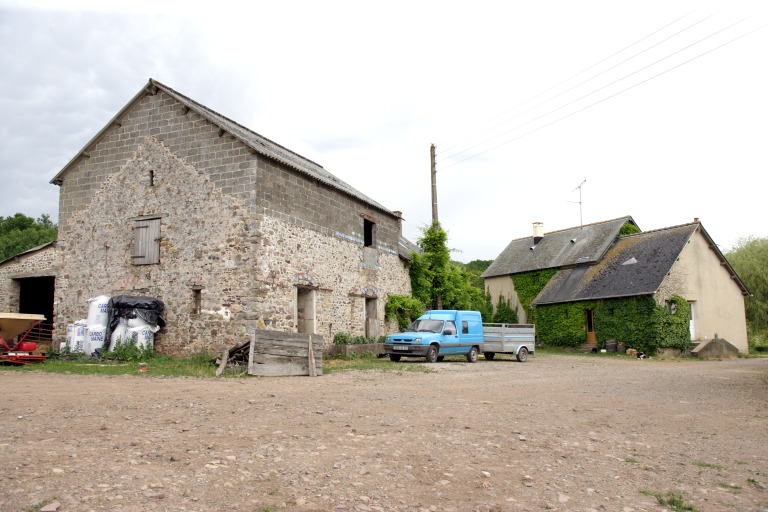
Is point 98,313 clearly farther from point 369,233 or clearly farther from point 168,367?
point 369,233

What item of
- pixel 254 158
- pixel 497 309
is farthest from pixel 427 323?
pixel 497 309

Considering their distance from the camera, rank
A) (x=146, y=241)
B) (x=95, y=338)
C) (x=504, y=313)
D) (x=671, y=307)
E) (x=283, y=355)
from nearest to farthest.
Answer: (x=283, y=355) → (x=95, y=338) → (x=146, y=241) → (x=671, y=307) → (x=504, y=313)

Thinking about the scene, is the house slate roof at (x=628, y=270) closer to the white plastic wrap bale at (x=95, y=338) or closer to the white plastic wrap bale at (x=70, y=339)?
the white plastic wrap bale at (x=95, y=338)

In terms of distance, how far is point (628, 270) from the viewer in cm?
3022

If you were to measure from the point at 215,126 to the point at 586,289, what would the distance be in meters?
21.4

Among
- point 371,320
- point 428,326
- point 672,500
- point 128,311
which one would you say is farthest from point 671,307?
point 672,500

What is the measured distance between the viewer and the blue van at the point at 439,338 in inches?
770

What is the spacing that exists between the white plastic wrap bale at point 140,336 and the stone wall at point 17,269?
25.1 ft

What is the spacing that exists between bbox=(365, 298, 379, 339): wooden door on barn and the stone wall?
12.4 m

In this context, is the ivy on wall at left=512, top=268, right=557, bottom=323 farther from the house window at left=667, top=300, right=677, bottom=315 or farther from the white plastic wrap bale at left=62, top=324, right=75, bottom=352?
the white plastic wrap bale at left=62, top=324, right=75, bottom=352

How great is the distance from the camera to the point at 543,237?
3931 centimetres

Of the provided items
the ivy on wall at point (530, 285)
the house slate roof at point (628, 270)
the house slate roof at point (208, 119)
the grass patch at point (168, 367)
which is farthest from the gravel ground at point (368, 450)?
the ivy on wall at point (530, 285)

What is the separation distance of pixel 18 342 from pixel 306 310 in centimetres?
842

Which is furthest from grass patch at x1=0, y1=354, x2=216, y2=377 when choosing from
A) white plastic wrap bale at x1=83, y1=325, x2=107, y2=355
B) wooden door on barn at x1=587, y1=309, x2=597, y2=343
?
wooden door on barn at x1=587, y1=309, x2=597, y2=343
